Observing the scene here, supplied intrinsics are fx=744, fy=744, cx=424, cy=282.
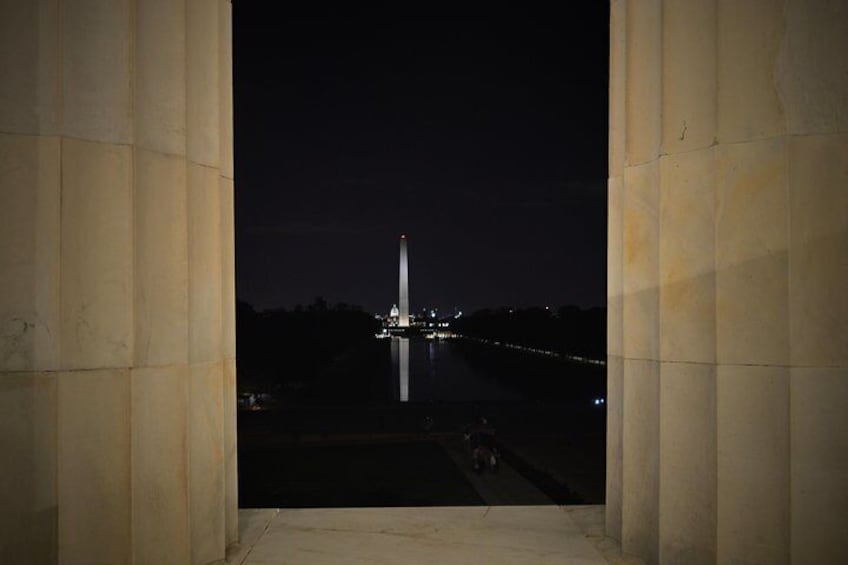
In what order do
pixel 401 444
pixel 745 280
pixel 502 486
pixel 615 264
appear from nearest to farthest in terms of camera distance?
pixel 745 280 < pixel 615 264 < pixel 502 486 < pixel 401 444

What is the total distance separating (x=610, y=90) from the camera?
8.56m

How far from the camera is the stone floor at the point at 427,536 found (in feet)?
26.1

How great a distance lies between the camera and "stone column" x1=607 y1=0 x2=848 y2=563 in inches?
262

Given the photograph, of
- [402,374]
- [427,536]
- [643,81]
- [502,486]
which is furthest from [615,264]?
[402,374]

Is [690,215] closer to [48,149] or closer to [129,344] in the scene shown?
[129,344]

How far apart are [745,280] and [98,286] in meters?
5.93

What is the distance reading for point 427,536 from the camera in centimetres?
866

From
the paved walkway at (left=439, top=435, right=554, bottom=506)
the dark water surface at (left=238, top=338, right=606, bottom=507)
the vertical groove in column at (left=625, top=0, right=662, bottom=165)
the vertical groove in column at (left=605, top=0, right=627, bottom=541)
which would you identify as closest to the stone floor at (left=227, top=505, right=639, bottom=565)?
the vertical groove in column at (left=605, top=0, right=627, bottom=541)

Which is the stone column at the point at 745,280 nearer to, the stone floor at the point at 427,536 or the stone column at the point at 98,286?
the stone floor at the point at 427,536

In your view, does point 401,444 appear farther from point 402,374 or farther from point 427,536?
point 402,374

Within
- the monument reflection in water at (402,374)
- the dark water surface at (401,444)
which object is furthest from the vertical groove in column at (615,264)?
the monument reflection in water at (402,374)

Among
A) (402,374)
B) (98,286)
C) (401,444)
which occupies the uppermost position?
(98,286)

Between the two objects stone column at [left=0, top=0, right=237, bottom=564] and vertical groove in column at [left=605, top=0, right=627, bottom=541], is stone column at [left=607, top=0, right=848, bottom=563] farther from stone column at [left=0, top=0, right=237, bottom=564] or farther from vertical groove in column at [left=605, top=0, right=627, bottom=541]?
stone column at [left=0, top=0, right=237, bottom=564]

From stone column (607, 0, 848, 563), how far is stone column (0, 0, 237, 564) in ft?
15.6
